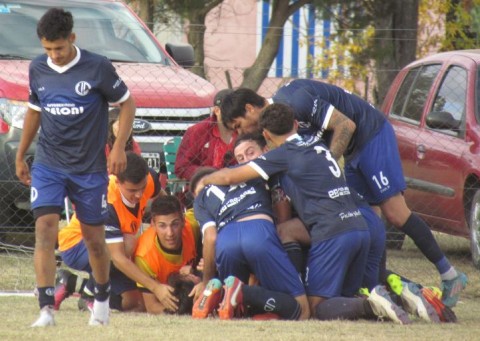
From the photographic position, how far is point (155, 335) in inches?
264

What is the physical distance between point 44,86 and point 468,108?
4617mm

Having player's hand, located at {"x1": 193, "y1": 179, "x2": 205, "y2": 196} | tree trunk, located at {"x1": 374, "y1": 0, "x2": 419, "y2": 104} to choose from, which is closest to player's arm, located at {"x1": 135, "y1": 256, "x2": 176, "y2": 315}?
player's hand, located at {"x1": 193, "y1": 179, "x2": 205, "y2": 196}

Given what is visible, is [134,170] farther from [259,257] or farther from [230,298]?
[230,298]

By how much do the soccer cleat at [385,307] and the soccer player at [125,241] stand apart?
1.33 meters

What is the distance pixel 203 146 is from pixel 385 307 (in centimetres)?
303

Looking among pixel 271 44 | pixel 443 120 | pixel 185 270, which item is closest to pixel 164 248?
pixel 185 270

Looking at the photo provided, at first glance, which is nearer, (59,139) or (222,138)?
(59,139)

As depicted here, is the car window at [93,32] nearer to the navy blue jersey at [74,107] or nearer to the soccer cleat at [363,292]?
the navy blue jersey at [74,107]

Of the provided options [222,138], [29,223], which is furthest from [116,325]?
[29,223]

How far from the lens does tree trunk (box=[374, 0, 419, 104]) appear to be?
13.8 metres

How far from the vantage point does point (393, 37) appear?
13.8m

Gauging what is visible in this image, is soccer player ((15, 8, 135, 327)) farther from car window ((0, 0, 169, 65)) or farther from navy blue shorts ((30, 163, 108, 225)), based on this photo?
car window ((0, 0, 169, 65))

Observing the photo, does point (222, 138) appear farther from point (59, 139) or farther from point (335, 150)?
point (59, 139)

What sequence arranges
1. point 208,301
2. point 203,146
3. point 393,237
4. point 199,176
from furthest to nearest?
point 393,237 → point 203,146 → point 199,176 → point 208,301
